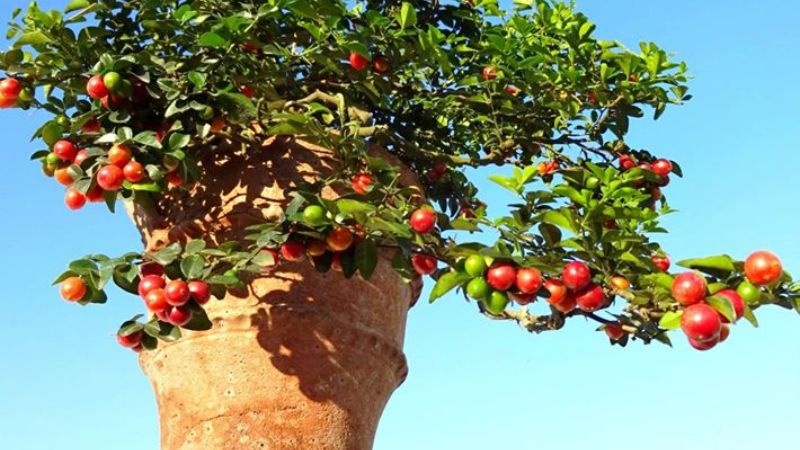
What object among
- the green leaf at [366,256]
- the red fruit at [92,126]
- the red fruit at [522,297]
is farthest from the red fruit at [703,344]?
the red fruit at [92,126]

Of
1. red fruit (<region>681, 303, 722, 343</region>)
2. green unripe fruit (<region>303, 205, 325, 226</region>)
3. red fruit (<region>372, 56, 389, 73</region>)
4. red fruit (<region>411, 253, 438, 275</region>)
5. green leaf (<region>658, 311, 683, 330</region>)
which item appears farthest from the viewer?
red fruit (<region>372, 56, 389, 73</region>)

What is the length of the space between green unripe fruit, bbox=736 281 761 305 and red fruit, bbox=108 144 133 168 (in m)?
1.70

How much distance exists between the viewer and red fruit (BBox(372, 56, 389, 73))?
9.34ft

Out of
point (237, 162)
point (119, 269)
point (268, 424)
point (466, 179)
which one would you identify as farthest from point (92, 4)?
point (466, 179)

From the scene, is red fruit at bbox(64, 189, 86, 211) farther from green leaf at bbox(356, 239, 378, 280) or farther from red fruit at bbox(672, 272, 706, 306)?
red fruit at bbox(672, 272, 706, 306)

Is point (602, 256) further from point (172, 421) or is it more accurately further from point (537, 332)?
point (172, 421)

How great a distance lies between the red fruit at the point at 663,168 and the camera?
3174 mm

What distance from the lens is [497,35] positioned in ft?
9.72

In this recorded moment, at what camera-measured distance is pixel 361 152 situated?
2525mm

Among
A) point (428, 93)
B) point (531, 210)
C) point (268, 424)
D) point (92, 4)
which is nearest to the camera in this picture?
point (531, 210)

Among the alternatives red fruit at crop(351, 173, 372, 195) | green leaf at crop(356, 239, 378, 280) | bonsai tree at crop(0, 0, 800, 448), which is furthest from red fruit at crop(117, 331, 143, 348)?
red fruit at crop(351, 173, 372, 195)

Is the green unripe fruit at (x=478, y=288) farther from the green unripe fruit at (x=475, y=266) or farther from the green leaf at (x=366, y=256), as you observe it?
the green leaf at (x=366, y=256)

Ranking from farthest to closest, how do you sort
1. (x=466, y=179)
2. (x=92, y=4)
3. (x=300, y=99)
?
(x=466, y=179), (x=300, y=99), (x=92, y=4)

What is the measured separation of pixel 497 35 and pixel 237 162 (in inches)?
40.6
